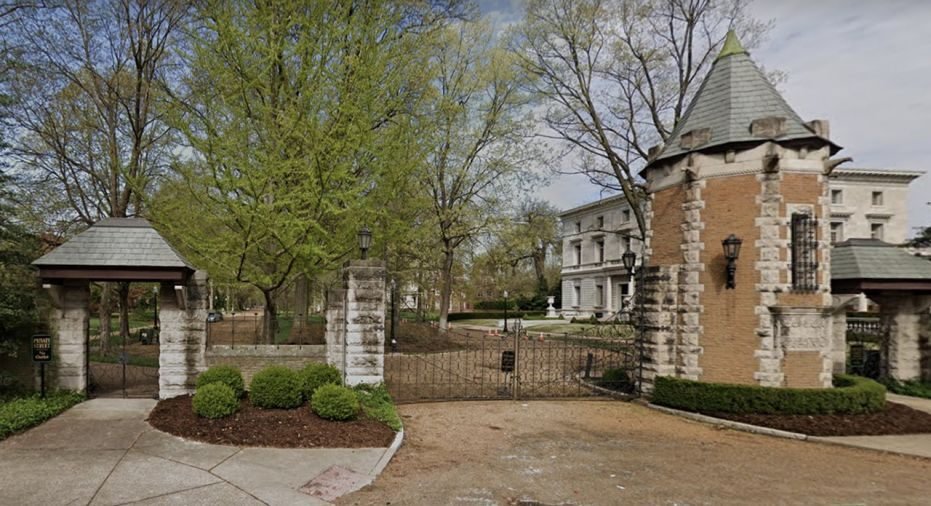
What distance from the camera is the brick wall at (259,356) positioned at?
1072 centimetres

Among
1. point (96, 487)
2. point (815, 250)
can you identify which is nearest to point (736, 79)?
point (815, 250)

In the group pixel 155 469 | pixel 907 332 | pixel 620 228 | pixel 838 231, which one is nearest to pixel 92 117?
pixel 155 469

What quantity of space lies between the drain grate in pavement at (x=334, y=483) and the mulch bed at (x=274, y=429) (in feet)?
3.60

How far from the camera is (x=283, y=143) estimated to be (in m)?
11.4

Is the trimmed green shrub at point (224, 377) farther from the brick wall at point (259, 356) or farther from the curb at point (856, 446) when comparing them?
the curb at point (856, 446)

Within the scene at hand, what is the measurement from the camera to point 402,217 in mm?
17812

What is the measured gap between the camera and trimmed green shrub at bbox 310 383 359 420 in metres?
8.95

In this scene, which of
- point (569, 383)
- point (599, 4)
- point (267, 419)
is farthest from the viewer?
point (599, 4)

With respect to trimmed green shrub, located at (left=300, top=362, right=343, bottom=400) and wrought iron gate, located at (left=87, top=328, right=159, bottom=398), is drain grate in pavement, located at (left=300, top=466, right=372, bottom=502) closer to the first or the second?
trimmed green shrub, located at (left=300, top=362, right=343, bottom=400)

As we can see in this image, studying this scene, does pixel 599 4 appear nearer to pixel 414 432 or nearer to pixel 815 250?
pixel 815 250

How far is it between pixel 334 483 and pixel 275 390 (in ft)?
10.5

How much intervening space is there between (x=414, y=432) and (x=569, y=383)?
7.40 metres

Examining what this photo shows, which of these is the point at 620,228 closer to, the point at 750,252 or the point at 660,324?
the point at 660,324

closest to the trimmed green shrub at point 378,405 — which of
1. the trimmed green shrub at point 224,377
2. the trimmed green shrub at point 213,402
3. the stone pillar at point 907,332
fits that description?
the trimmed green shrub at point 224,377
